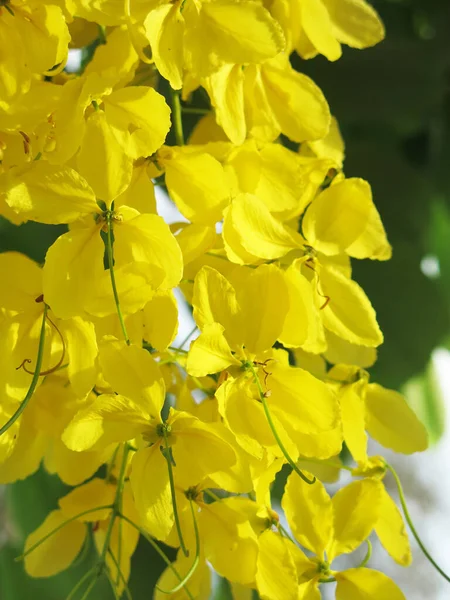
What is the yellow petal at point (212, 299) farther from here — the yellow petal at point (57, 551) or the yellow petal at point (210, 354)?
the yellow petal at point (57, 551)

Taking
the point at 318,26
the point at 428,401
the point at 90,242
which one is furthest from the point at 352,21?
the point at 428,401

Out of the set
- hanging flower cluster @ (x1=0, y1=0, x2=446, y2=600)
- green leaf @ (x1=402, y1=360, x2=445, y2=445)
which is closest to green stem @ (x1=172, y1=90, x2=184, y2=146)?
hanging flower cluster @ (x1=0, y1=0, x2=446, y2=600)

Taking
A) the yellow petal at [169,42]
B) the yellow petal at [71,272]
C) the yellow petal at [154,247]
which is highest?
the yellow petal at [169,42]

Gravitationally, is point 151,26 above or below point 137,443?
above

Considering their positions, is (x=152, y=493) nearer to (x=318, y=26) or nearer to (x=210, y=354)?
(x=210, y=354)

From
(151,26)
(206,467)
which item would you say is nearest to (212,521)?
(206,467)

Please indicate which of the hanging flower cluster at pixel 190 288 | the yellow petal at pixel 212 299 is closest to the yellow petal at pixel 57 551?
the hanging flower cluster at pixel 190 288

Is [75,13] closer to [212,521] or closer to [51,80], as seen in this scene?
[51,80]
